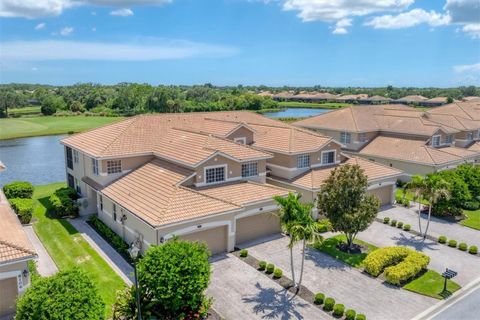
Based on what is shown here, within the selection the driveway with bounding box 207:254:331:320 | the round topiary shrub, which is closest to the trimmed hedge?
the round topiary shrub

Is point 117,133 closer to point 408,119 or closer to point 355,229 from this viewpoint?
point 355,229

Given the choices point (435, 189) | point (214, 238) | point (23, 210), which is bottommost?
point (214, 238)

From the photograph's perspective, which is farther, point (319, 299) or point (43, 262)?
point (43, 262)

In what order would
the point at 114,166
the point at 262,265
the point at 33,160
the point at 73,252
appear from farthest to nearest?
the point at 33,160
the point at 114,166
the point at 73,252
the point at 262,265

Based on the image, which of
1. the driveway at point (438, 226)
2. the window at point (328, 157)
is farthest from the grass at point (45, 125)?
the driveway at point (438, 226)

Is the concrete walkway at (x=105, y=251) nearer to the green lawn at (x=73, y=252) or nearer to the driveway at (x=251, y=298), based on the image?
the green lawn at (x=73, y=252)

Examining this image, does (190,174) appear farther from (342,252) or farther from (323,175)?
(323,175)

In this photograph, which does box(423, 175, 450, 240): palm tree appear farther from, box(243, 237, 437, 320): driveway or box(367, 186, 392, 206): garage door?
box(243, 237, 437, 320): driveway

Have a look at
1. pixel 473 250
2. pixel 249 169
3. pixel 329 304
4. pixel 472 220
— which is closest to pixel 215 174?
pixel 249 169
